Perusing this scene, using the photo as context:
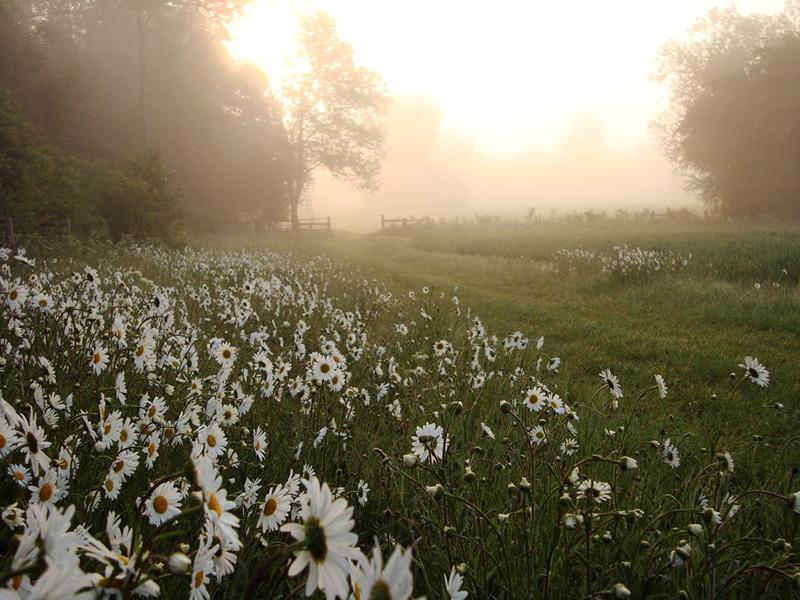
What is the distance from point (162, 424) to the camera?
2.27m

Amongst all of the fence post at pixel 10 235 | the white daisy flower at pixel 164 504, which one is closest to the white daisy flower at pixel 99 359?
the white daisy flower at pixel 164 504

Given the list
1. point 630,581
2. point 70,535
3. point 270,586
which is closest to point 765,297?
point 630,581

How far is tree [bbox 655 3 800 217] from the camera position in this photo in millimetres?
25922

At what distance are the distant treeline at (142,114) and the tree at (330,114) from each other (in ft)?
7.28

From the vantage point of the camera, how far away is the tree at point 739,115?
25.9m

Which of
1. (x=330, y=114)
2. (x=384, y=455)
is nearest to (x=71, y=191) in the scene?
(x=384, y=455)

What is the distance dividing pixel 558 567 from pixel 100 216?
639 inches

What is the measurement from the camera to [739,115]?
27.0 metres

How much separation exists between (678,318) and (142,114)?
23420mm

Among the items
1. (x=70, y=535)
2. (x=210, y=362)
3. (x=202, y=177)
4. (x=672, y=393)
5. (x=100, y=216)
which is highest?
(x=202, y=177)

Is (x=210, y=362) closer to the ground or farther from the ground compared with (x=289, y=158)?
closer to the ground

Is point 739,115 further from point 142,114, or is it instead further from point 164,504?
point 164,504

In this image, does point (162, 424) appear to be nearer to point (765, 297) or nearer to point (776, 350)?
point (776, 350)

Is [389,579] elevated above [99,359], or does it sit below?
above
